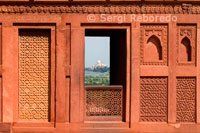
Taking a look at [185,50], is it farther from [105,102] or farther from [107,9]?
[105,102]

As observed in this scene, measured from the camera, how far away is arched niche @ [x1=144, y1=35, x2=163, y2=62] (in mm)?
6330

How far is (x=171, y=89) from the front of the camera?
6.28m

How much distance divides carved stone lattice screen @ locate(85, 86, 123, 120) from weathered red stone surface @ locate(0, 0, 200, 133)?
3 cm

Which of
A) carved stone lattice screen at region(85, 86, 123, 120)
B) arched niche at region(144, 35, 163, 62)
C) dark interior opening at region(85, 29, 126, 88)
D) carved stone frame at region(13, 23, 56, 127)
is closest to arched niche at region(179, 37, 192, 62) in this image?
arched niche at region(144, 35, 163, 62)

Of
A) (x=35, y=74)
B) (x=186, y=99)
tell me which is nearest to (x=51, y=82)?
(x=35, y=74)

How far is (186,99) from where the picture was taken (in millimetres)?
6371

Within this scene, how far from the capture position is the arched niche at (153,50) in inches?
249

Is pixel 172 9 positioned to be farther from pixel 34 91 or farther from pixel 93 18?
pixel 34 91

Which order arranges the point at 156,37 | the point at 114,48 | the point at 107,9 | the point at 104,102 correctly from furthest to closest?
the point at 114,48 < the point at 104,102 < the point at 156,37 < the point at 107,9

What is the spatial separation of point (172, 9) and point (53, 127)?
13.1ft

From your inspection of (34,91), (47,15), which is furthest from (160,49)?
(34,91)

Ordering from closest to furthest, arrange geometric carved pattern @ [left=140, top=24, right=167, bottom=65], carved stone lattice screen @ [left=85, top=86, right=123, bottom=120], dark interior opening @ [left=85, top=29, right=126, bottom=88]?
geometric carved pattern @ [left=140, top=24, right=167, bottom=65] → carved stone lattice screen @ [left=85, top=86, right=123, bottom=120] → dark interior opening @ [left=85, top=29, right=126, bottom=88]

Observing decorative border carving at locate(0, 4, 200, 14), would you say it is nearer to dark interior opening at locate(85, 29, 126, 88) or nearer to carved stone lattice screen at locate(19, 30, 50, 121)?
carved stone lattice screen at locate(19, 30, 50, 121)

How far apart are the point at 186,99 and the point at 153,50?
1438 millimetres
